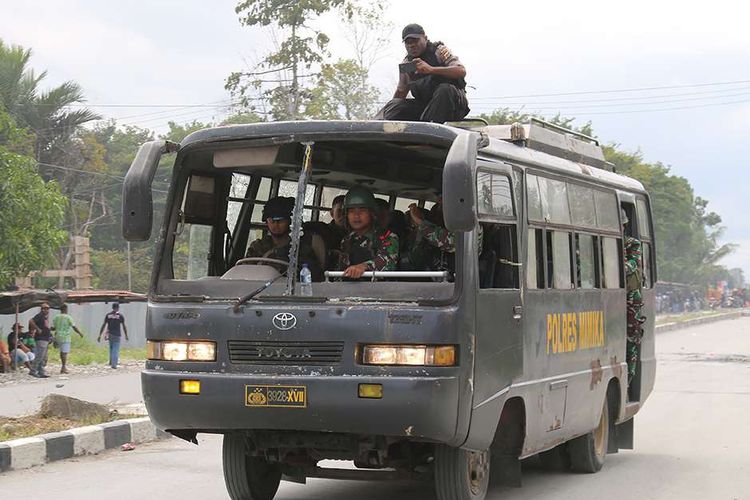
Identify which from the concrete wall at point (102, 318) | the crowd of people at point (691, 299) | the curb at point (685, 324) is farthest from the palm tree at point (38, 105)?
the crowd of people at point (691, 299)

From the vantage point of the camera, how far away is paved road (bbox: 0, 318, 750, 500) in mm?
9023

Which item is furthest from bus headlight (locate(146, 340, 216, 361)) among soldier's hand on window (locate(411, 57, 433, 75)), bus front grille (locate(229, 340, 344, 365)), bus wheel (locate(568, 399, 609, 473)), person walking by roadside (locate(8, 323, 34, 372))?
person walking by roadside (locate(8, 323, 34, 372))

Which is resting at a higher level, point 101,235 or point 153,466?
point 101,235

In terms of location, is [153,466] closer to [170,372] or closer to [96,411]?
[96,411]

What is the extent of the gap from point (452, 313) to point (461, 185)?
2.37 feet

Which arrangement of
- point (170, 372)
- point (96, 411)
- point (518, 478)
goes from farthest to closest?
point (96, 411) → point (518, 478) → point (170, 372)

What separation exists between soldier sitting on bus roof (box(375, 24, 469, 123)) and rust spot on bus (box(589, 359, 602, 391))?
226 centimetres

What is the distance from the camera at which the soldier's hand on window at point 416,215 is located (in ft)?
25.5

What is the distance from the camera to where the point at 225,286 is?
7340 millimetres

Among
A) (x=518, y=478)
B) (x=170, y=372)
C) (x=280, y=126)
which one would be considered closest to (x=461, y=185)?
(x=280, y=126)

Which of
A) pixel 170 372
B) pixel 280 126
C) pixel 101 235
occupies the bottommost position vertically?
pixel 170 372

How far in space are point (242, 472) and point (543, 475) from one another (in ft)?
9.87

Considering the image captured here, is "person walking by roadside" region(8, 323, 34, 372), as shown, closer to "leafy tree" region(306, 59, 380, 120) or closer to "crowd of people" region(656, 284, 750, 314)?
"leafy tree" region(306, 59, 380, 120)

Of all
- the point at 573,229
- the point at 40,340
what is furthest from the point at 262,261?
the point at 40,340
